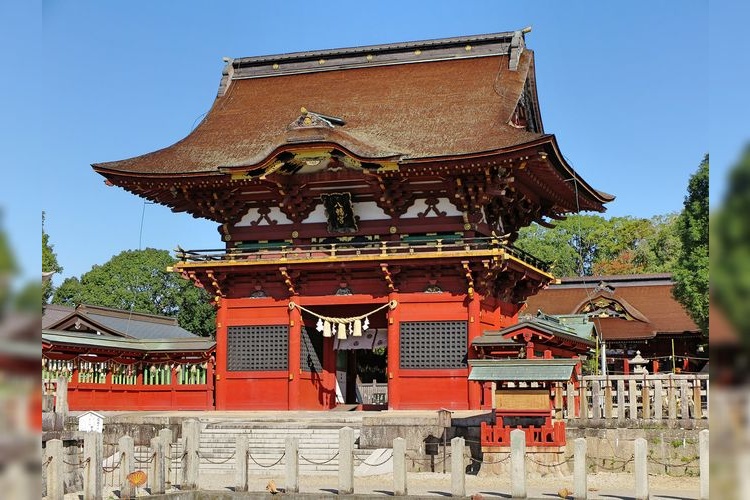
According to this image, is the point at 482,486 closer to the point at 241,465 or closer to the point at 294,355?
the point at 241,465

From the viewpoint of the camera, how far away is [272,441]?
2080 centimetres

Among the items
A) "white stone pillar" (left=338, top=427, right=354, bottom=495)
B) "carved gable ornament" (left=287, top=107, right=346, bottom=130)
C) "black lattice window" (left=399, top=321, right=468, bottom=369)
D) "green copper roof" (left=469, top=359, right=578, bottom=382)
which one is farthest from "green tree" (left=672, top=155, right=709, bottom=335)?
"white stone pillar" (left=338, top=427, right=354, bottom=495)

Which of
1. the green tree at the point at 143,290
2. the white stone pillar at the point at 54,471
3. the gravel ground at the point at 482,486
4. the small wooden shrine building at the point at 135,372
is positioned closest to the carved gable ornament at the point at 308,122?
the small wooden shrine building at the point at 135,372

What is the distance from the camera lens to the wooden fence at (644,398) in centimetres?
1839

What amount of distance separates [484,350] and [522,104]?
8.77 m

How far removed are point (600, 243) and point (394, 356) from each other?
1521 inches

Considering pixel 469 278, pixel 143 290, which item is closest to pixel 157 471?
pixel 469 278

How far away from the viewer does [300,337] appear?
25297 millimetres

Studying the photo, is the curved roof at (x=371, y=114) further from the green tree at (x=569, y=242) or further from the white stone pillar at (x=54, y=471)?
the green tree at (x=569, y=242)

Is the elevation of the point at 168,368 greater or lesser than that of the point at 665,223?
lesser
